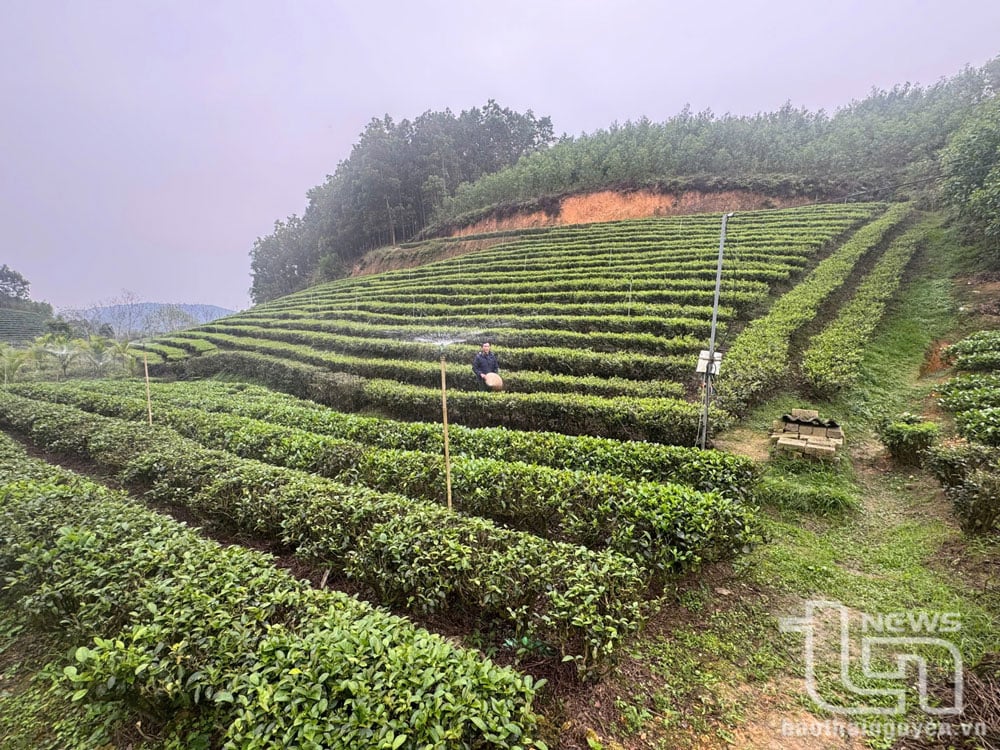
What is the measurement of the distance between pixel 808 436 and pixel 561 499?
4467mm

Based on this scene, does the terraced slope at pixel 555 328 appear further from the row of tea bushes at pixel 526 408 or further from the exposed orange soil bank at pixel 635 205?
the exposed orange soil bank at pixel 635 205

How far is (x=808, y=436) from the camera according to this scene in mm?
6301

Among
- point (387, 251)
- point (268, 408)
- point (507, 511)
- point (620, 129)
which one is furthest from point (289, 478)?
point (620, 129)

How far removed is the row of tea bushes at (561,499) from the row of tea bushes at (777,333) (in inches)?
158

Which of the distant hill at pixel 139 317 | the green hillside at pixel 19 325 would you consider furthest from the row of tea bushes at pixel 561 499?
the green hillside at pixel 19 325

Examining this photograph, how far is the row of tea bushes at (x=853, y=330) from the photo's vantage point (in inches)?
309

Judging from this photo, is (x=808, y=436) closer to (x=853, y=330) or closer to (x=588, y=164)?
(x=853, y=330)

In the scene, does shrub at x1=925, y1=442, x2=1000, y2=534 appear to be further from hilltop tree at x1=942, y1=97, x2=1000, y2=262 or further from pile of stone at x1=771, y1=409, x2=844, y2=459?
hilltop tree at x1=942, y1=97, x2=1000, y2=262

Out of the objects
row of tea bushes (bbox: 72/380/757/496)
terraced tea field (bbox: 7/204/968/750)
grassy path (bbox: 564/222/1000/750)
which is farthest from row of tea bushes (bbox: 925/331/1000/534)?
row of tea bushes (bbox: 72/380/757/496)

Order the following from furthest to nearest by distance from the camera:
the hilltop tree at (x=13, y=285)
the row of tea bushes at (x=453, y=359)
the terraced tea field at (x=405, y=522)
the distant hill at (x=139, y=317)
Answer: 1. the hilltop tree at (x=13, y=285)
2. the distant hill at (x=139, y=317)
3. the row of tea bushes at (x=453, y=359)
4. the terraced tea field at (x=405, y=522)

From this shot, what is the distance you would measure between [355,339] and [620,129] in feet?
133

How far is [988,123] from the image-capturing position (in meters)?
12.9

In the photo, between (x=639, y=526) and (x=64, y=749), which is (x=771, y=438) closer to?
(x=639, y=526)

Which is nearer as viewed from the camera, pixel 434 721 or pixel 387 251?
pixel 434 721
